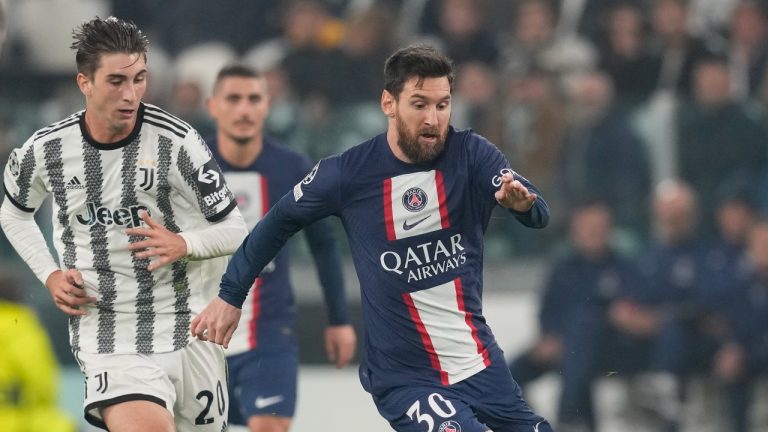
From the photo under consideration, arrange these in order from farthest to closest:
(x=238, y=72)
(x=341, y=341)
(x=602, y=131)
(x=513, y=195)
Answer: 1. (x=602, y=131)
2. (x=238, y=72)
3. (x=341, y=341)
4. (x=513, y=195)

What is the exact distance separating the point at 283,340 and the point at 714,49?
4860 mm

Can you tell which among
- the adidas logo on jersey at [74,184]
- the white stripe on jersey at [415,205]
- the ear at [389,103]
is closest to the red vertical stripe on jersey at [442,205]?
the white stripe on jersey at [415,205]

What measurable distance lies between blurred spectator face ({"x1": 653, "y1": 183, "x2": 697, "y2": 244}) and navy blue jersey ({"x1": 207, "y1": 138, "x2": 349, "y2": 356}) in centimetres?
396

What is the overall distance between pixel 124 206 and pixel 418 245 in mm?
1178

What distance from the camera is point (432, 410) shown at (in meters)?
Answer: 4.87

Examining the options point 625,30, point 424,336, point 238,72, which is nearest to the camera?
point 424,336

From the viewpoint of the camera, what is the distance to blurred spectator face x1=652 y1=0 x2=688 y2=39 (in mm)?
10055

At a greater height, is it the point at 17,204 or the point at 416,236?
the point at 17,204

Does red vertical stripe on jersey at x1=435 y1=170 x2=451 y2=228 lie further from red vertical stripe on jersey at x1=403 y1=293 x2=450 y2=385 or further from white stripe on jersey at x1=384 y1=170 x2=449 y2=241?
red vertical stripe on jersey at x1=403 y1=293 x2=450 y2=385

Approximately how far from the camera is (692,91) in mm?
9914

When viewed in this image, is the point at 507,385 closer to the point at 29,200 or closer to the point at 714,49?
the point at 29,200

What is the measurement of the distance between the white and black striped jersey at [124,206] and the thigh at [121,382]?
0.05m

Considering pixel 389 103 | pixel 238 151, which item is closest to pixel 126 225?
pixel 389 103

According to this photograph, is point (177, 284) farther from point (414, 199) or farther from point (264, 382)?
point (264, 382)
